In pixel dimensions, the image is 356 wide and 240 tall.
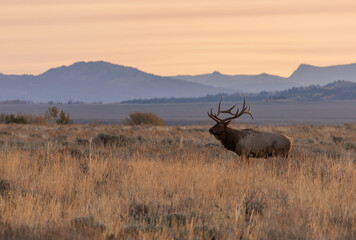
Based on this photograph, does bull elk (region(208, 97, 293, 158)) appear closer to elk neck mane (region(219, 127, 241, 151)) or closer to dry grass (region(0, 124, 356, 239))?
elk neck mane (region(219, 127, 241, 151))

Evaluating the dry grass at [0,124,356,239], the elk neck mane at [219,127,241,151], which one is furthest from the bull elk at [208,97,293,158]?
the dry grass at [0,124,356,239]

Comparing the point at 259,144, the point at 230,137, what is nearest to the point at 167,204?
the point at 259,144

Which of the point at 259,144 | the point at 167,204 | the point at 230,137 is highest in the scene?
the point at 230,137

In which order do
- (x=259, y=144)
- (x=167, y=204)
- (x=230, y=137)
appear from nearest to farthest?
1. (x=167, y=204)
2. (x=259, y=144)
3. (x=230, y=137)

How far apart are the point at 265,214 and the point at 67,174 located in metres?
4.36

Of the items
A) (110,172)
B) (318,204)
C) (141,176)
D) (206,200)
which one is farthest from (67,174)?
(318,204)

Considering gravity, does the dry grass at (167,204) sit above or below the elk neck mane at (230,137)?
below

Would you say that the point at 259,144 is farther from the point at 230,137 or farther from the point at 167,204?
the point at 167,204

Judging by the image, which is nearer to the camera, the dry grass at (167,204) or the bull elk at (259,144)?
the dry grass at (167,204)

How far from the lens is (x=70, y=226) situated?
598 cm

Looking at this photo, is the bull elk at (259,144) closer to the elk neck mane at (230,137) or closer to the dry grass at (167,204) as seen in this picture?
the elk neck mane at (230,137)

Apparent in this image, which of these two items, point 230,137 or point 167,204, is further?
point 230,137

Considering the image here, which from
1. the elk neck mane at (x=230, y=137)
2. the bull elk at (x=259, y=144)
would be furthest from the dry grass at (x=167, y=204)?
the elk neck mane at (x=230, y=137)

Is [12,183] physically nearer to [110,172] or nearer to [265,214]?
[110,172]
